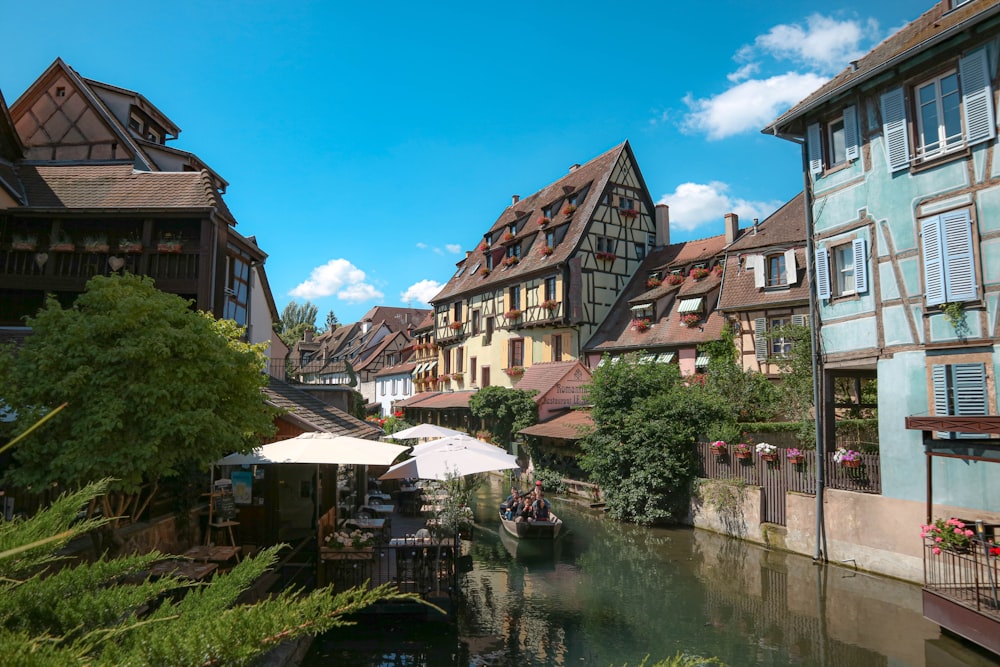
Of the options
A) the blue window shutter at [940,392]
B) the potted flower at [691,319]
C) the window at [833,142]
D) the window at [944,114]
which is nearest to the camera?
the window at [944,114]

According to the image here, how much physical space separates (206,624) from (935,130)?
47.5 ft

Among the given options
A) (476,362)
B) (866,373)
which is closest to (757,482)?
(866,373)

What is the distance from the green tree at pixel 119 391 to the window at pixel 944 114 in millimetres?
12950

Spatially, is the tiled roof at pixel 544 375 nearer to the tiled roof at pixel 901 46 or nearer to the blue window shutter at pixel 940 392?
the tiled roof at pixel 901 46

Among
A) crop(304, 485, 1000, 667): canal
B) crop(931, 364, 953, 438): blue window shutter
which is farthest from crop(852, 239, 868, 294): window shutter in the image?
crop(304, 485, 1000, 667): canal

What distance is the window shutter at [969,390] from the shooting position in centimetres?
1128

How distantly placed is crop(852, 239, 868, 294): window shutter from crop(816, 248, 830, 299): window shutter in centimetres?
78

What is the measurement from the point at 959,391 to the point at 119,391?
13.6m

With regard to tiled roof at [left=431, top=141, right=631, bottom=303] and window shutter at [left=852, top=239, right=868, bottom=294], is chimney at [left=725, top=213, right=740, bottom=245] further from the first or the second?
window shutter at [left=852, top=239, right=868, bottom=294]

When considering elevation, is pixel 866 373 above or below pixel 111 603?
above

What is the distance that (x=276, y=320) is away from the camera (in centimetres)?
2516

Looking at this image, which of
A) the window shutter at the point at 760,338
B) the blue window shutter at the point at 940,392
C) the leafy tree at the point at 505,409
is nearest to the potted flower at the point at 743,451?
the blue window shutter at the point at 940,392

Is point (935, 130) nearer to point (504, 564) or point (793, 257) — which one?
point (793, 257)

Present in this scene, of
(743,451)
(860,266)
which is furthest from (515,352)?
(860,266)
